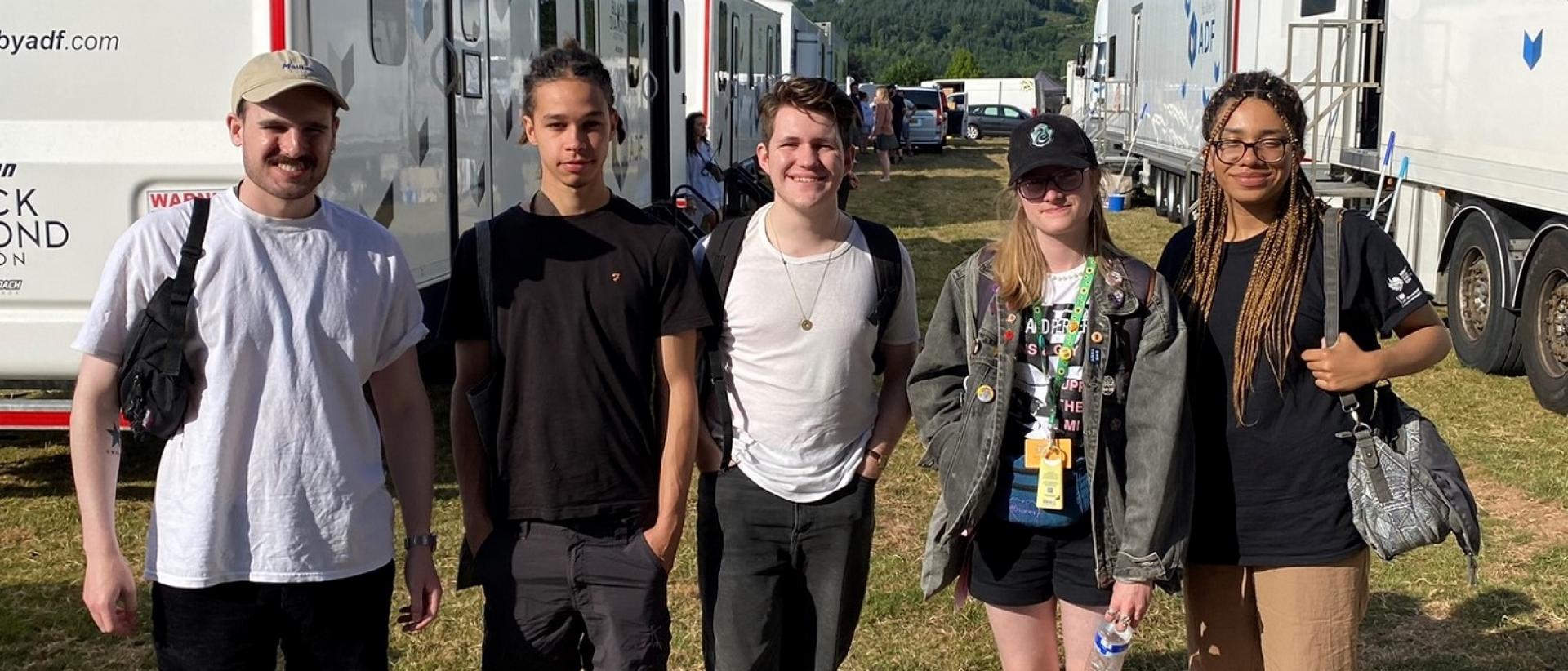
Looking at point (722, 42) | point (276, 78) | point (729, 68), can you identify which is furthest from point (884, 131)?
point (276, 78)

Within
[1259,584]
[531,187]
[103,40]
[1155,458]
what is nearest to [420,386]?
[1155,458]

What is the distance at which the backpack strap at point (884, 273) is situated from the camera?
2922mm

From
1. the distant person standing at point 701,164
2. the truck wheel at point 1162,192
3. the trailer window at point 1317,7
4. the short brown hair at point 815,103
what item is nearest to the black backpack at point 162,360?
the short brown hair at point 815,103

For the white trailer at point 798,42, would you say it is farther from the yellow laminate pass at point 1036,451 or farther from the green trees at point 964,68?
the green trees at point 964,68

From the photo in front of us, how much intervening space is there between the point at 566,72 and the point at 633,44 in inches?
275

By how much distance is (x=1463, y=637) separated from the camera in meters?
4.50

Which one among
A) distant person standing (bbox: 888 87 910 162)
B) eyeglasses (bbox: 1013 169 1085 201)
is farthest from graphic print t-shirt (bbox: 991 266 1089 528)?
distant person standing (bbox: 888 87 910 162)

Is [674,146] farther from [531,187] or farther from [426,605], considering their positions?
[426,605]

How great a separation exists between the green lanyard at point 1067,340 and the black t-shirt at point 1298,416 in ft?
0.77

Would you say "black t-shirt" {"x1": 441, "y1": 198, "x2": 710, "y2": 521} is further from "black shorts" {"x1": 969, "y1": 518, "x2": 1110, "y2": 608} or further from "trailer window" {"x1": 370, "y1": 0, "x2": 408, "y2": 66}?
"trailer window" {"x1": 370, "y1": 0, "x2": 408, "y2": 66}

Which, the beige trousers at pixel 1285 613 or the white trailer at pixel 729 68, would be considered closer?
the beige trousers at pixel 1285 613

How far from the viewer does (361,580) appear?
2557 millimetres

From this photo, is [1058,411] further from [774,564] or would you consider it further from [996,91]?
[996,91]

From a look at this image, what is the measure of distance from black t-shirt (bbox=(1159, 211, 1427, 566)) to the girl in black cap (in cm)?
14
